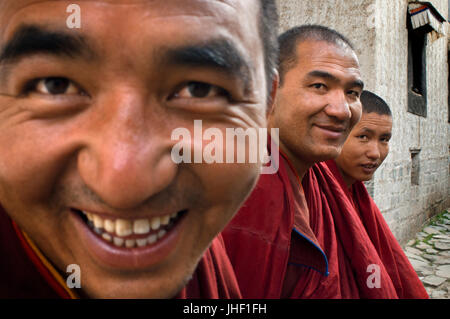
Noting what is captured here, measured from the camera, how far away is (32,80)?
20.7 inches

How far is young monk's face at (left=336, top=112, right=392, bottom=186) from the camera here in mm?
2215

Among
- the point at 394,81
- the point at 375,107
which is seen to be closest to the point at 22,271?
the point at 375,107

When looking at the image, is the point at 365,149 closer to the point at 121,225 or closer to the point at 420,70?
the point at 121,225

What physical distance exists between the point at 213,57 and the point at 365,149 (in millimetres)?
2015

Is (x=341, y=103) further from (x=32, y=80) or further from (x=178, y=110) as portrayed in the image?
(x=32, y=80)

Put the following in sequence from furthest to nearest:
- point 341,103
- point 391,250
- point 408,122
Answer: point 408,122
point 391,250
point 341,103

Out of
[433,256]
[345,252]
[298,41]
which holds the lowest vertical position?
[433,256]

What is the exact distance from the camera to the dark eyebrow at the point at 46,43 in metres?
0.48

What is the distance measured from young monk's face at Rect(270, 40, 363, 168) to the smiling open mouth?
1.13 m

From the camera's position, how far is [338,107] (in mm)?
1560

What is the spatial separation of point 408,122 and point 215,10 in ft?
17.5

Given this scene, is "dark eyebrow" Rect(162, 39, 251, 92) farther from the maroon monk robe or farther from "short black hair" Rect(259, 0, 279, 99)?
the maroon monk robe

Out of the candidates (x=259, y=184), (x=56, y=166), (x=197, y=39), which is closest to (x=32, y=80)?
(x=56, y=166)

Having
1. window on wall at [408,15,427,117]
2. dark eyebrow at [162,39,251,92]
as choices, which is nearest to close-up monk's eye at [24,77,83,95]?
dark eyebrow at [162,39,251,92]
